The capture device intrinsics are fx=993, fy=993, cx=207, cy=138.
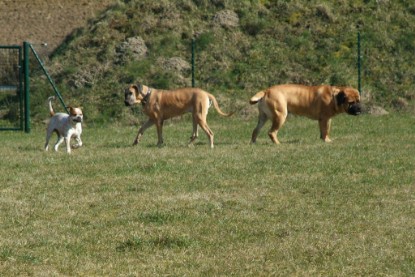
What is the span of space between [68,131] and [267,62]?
12.5m

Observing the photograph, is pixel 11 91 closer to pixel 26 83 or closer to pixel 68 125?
pixel 26 83

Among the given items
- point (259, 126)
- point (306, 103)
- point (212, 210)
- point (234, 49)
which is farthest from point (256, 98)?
point (234, 49)

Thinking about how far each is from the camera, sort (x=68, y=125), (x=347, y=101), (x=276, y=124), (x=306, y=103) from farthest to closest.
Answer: (x=306, y=103)
(x=347, y=101)
(x=276, y=124)
(x=68, y=125)

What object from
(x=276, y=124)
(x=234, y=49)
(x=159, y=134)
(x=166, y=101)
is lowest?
(x=159, y=134)

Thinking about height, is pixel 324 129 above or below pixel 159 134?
above

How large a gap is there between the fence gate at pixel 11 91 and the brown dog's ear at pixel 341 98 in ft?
29.6

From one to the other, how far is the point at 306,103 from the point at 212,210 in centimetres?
874

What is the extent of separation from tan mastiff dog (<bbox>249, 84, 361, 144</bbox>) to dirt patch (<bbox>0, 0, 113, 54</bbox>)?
1620 cm

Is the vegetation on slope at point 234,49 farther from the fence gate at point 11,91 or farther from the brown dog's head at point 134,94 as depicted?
the brown dog's head at point 134,94

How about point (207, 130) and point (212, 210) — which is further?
point (207, 130)

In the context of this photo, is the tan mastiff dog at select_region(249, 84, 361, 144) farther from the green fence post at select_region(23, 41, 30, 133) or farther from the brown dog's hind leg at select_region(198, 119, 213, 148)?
the green fence post at select_region(23, 41, 30, 133)

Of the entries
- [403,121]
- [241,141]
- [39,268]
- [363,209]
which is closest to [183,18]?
[403,121]

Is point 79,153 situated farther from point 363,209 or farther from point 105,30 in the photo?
point 105,30

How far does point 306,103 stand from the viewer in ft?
63.4
